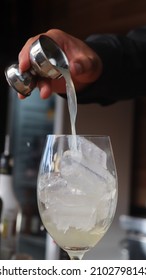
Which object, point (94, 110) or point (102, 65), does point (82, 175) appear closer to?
point (102, 65)

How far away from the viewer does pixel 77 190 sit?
566 mm

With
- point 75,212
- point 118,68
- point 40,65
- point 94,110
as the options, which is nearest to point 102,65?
point 118,68

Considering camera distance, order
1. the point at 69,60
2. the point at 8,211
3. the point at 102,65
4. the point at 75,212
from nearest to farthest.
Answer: the point at 75,212 < the point at 69,60 < the point at 102,65 < the point at 8,211

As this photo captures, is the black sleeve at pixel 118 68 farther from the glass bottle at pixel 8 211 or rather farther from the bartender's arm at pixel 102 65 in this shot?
the glass bottle at pixel 8 211

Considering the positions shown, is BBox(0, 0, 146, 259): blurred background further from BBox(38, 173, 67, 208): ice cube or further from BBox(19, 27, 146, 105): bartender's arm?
BBox(38, 173, 67, 208): ice cube

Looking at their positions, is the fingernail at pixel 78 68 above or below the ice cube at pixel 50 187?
above

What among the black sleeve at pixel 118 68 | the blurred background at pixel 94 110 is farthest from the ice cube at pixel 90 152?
the blurred background at pixel 94 110

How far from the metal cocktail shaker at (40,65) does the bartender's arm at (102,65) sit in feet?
0.05

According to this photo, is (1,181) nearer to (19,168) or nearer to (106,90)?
(106,90)

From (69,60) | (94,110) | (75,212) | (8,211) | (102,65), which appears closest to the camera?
(75,212)

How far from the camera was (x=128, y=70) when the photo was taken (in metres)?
0.90

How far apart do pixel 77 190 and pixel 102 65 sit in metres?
0.31

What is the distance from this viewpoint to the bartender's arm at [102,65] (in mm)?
681
